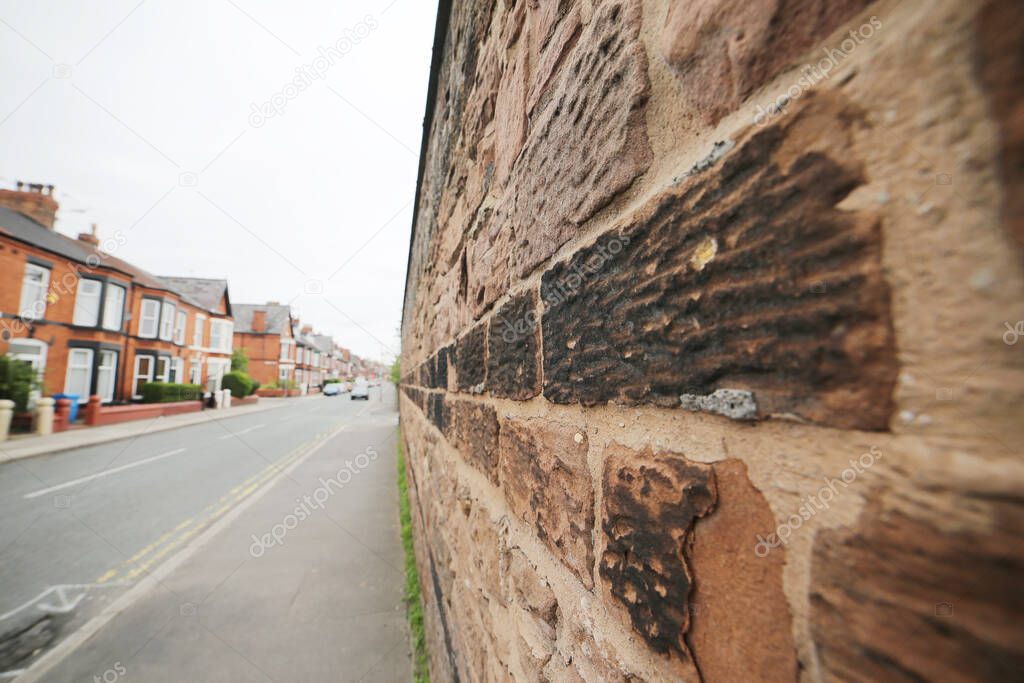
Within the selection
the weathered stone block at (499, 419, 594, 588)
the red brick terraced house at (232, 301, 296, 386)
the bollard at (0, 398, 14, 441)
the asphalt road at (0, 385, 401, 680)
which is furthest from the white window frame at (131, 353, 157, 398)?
the weathered stone block at (499, 419, 594, 588)

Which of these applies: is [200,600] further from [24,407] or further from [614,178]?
[24,407]

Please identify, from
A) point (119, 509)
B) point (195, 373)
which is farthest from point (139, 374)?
point (119, 509)

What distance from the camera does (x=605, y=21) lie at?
65 cm

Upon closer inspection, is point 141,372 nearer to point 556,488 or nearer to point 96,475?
point 96,475

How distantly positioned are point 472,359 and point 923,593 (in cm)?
128

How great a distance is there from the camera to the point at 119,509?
A: 653 cm

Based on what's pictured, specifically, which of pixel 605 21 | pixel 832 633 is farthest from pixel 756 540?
pixel 605 21

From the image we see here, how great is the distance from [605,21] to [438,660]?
3.00 metres

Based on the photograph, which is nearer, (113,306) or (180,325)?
(113,306)

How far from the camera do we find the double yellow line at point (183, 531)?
4625mm

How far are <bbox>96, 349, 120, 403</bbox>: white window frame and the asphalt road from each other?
1059 cm

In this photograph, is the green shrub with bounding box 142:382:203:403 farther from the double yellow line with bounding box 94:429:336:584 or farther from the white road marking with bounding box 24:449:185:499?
the double yellow line with bounding box 94:429:336:584

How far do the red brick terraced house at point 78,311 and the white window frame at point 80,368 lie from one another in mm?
34

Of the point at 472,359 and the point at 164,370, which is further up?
the point at 164,370
